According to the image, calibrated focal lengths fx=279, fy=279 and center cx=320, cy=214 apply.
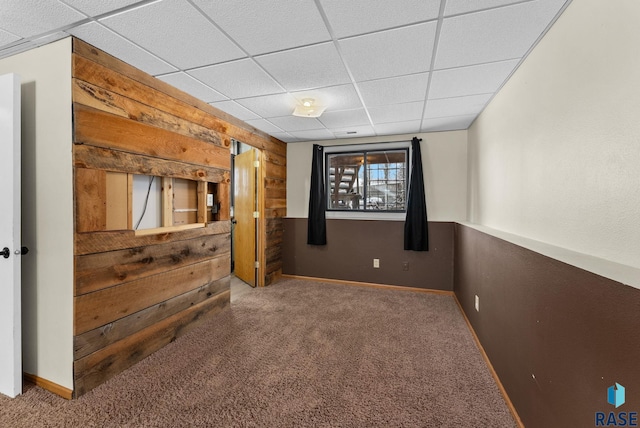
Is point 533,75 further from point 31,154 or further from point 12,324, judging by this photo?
point 12,324

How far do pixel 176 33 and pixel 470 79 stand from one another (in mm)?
2227

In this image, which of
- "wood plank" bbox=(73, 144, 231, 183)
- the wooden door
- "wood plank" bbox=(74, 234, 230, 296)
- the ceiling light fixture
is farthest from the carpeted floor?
the ceiling light fixture

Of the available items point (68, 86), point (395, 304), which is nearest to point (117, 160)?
point (68, 86)

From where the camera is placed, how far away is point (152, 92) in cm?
231

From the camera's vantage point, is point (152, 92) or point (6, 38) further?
A: point (152, 92)

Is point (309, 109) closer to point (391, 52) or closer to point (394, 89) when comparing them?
point (394, 89)

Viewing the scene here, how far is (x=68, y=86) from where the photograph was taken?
1.77 meters

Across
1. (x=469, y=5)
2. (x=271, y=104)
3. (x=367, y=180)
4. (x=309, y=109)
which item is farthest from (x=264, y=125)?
(x=469, y=5)

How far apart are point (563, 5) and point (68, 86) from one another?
9.48 feet

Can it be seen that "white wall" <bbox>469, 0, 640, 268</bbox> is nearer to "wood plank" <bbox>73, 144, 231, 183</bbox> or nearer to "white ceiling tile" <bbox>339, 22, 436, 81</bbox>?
"white ceiling tile" <bbox>339, 22, 436, 81</bbox>

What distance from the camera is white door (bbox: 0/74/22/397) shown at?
69.5 inches

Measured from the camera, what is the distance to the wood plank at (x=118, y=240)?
1809 millimetres

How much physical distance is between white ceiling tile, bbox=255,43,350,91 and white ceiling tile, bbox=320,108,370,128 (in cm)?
74

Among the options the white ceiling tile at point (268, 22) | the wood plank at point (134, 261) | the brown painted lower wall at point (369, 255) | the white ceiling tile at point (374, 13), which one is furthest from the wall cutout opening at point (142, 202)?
the brown painted lower wall at point (369, 255)
